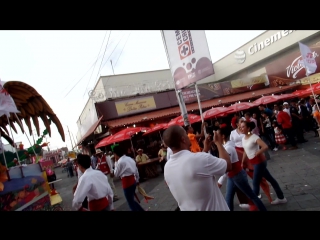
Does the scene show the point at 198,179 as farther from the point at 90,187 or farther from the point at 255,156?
the point at 255,156

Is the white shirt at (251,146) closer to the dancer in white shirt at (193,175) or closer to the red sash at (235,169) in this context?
the red sash at (235,169)

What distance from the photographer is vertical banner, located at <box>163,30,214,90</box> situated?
289 inches

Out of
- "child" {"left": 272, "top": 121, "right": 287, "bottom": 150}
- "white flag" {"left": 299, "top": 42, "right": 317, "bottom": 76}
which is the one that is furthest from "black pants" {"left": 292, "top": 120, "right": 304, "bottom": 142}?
"white flag" {"left": 299, "top": 42, "right": 317, "bottom": 76}

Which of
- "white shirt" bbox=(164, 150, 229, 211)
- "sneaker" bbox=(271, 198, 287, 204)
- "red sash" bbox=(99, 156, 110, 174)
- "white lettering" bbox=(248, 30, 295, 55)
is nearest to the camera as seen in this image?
"white shirt" bbox=(164, 150, 229, 211)

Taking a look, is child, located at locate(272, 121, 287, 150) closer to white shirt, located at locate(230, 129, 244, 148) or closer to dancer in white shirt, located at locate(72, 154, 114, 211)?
white shirt, located at locate(230, 129, 244, 148)

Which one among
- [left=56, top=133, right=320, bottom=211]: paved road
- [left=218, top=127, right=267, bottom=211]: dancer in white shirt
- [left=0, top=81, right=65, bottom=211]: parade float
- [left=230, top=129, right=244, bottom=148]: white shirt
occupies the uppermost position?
[left=0, top=81, right=65, bottom=211]: parade float

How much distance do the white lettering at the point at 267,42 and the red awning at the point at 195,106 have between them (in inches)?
211

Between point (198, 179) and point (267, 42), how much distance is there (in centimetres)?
2637

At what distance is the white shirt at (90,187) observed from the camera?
120 inches

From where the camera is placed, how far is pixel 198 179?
6.40 feet

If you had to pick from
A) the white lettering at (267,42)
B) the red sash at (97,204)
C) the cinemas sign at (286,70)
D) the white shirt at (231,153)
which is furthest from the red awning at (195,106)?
the red sash at (97,204)
